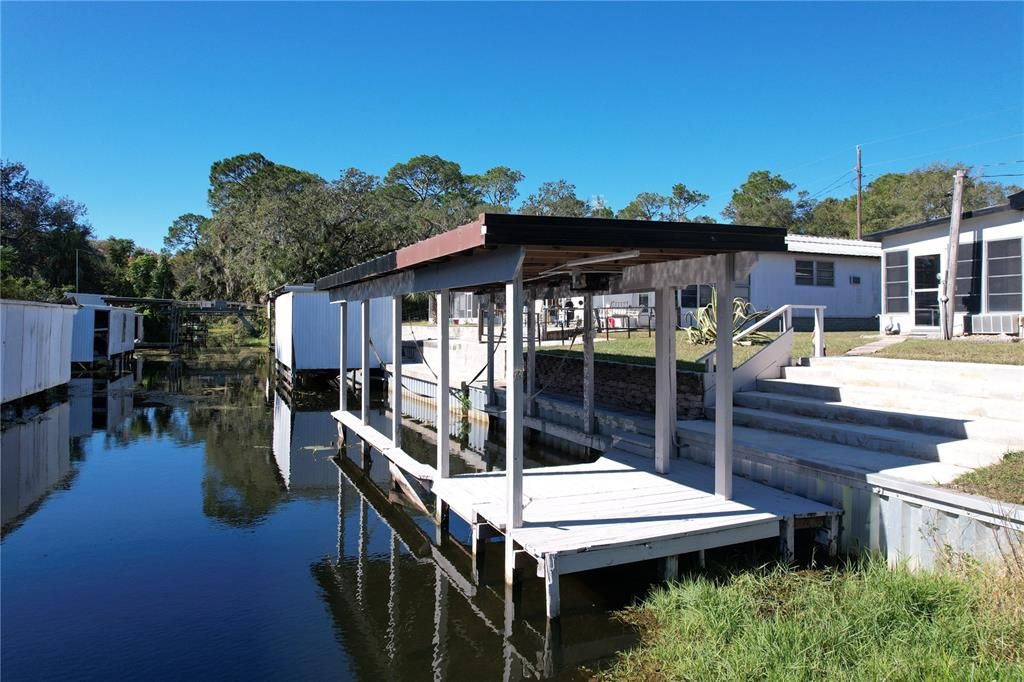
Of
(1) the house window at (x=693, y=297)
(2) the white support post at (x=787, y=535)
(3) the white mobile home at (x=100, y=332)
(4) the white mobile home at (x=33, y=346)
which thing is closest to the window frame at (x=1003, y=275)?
(1) the house window at (x=693, y=297)

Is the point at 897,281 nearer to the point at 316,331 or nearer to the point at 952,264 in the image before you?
the point at 952,264

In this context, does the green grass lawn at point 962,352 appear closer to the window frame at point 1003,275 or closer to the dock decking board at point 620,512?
the window frame at point 1003,275

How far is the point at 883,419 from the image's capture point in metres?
7.54

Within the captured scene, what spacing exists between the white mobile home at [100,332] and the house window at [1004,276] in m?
24.4

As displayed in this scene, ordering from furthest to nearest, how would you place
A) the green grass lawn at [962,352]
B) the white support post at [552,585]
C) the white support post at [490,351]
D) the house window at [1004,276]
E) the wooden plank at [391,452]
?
the house window at [1004,276], the white support post at [490,351], the green grass lawn at [962,352], the wooden plank at [391,452], the white support post at [552,585]

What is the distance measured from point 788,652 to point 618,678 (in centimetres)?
107

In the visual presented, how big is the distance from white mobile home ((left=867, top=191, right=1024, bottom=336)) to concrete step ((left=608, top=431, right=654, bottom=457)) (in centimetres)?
778

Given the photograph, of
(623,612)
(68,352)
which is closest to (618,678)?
(623,612)

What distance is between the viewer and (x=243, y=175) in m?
67.8

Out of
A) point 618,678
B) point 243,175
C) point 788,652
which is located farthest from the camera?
→ point 243,175

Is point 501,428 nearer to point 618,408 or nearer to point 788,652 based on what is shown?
point 618,408

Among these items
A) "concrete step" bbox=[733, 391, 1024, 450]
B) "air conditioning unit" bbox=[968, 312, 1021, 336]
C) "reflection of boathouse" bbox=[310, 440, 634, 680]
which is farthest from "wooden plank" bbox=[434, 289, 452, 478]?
"air conditioning unit" bbox=[968, 312, 1021, 336]

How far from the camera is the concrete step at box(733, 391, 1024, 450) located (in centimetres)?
651

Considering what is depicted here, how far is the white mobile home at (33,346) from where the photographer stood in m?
14.4
